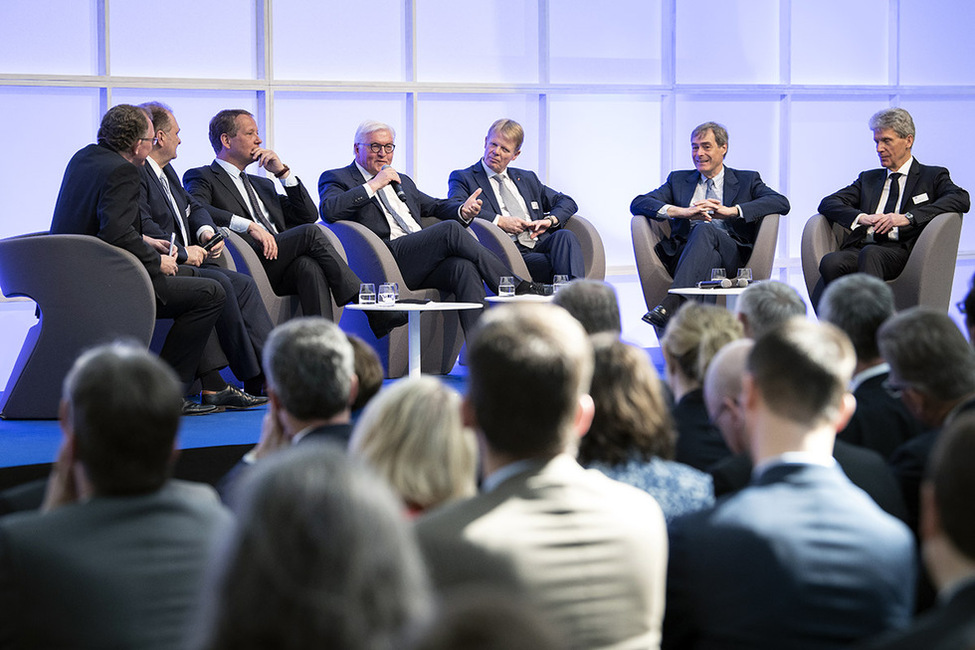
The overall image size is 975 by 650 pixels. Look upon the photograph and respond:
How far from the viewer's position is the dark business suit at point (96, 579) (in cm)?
136

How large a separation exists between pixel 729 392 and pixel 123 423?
1197 millimetres

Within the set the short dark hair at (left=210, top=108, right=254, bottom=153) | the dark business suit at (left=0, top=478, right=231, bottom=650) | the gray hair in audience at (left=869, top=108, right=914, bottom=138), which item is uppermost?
the gray hair in audience at (left=869, top=108, right=914, bottom=138)

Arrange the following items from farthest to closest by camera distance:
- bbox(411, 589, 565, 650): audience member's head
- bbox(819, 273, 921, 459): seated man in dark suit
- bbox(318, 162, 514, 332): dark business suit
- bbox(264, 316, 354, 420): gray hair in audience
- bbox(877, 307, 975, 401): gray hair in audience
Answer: bbox(318, 162, 514, 332): dark business suit
bbox(819, 273, 921, 459): seated man in dark suit
bbox(877, 307, 975, 401): gray hair in audience
bbox(264, 316, 354, 420): gray hair in audience
bbox(411, 589, 565, 650): audience member's head

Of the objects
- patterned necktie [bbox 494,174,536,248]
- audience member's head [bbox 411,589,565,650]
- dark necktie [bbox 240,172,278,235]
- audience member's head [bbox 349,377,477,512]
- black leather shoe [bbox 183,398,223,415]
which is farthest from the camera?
patterned necktie [bbox 494,174,536,248]

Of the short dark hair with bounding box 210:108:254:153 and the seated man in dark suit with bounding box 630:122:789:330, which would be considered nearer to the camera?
the short dark hair with bounding box 210:108:254:153

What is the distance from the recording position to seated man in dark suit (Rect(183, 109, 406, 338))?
5484mm

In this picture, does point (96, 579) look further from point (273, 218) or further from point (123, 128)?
point (273, 218)

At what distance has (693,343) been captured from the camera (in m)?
2.70

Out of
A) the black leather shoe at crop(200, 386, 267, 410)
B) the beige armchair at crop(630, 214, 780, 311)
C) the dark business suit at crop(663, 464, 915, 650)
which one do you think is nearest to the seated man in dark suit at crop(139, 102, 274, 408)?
the black leather shoe at crop(200, 386, 267, 410)

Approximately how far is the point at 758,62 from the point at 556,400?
7721 mm

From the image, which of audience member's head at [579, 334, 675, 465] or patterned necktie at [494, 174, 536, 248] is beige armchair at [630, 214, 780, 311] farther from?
audience member's head at [579, 334, 675, 465]

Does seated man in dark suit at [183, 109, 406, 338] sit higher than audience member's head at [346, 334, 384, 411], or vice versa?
seated man in dark suit at [183, 109, 406, 338]

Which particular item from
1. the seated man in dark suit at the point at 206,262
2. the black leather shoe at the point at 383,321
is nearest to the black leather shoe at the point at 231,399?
the seated man in dark suit at the point at 206,262

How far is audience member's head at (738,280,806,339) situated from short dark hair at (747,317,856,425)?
1.47m
